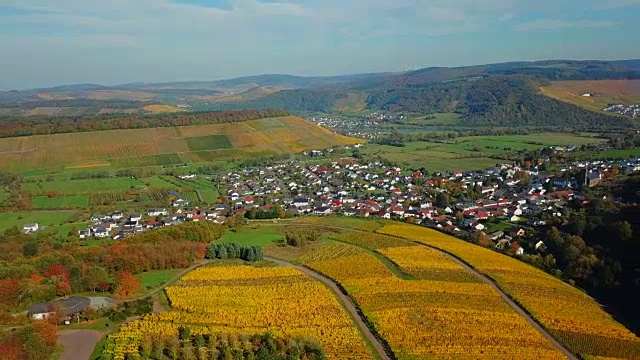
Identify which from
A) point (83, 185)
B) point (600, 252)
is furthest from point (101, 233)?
point (600, 252)

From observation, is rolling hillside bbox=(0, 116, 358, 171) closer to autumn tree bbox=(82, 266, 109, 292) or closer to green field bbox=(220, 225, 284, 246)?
green field bbox=(220, 225, 284, 246)

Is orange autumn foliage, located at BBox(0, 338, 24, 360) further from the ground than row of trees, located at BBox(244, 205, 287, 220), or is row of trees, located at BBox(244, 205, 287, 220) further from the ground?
orange autumn foliage, located at BBox(0, 338, 24, 360)

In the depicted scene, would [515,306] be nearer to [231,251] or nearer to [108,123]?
[231,251]

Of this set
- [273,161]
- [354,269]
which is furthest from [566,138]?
[354,269]

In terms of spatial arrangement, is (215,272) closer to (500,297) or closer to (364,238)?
(364,238)

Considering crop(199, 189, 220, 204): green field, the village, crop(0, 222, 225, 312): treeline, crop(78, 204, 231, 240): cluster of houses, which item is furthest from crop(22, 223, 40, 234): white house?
crop(199, 189, 220, 204): green field

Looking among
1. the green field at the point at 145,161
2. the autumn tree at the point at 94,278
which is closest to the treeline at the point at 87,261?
the autumn tree at the point at 94,278
